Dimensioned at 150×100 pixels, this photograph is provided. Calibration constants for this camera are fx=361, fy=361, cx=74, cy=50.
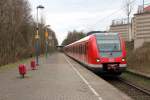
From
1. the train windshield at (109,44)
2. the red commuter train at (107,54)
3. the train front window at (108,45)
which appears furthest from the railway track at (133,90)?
the train front window at (108,45)

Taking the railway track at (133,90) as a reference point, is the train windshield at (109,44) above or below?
above

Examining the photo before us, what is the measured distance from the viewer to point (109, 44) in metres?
23.4

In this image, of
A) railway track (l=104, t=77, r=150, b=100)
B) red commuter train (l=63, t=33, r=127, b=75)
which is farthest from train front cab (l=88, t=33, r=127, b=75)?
railway track (l=104, t=77, r=150, b=100)

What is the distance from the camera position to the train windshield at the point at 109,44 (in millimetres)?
22781

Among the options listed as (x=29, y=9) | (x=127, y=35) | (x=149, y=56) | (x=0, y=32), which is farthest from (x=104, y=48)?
(x=29, y=9)

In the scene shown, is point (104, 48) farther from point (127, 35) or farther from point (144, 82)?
point (127, 35)

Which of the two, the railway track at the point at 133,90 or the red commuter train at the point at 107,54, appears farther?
the red commuter train at the point at 107,54

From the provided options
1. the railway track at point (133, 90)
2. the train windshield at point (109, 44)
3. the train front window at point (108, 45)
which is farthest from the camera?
the train front window at point (108, 45)

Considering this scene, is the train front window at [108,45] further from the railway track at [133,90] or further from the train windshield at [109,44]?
the railway track at [133,90]

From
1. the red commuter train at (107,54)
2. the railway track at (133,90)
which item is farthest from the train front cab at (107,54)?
the railway track at (133,90)

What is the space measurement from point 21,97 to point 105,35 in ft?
41.2

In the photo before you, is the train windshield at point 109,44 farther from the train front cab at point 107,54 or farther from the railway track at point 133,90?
the railway track at point 133,90

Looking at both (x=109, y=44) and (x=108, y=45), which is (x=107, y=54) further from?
(x=109, y=44)

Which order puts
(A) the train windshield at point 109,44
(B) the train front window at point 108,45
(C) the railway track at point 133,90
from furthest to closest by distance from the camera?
(B) the train front window at point 108,45 < (A) the train windshield at point 109,44 < (C) the railway track at point 133,90
